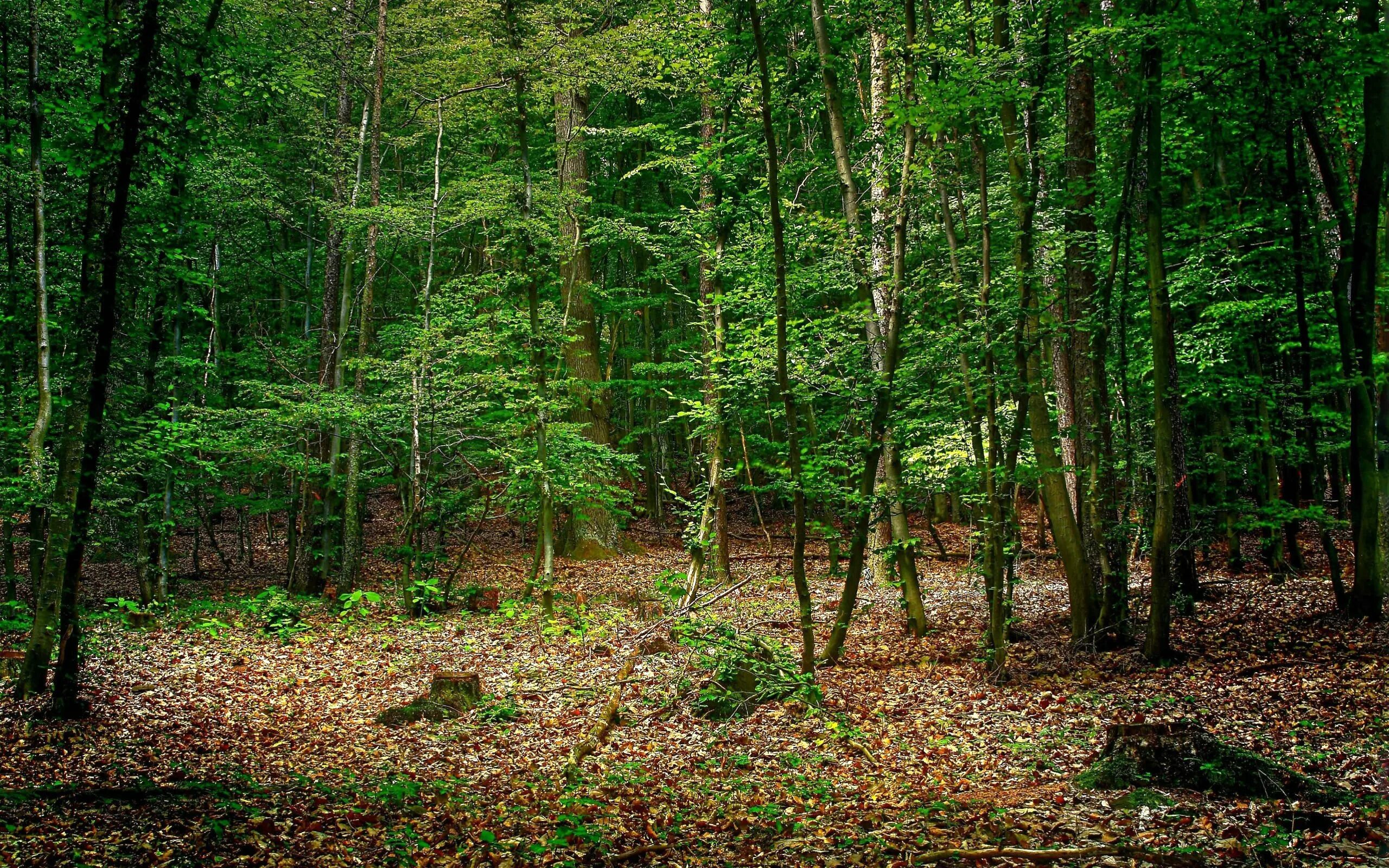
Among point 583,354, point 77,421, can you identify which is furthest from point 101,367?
point 583,354

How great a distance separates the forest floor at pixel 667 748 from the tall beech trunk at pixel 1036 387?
2.25 feet

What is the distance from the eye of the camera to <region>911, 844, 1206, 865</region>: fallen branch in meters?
3.76

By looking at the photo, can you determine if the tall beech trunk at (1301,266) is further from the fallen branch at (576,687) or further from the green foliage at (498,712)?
the green foliage at (498,712)

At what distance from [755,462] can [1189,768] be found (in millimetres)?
5338

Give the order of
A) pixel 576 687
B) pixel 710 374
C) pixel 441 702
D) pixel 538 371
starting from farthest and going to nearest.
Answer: pixel 710 374, pixel 538 371, pixel 576 687, pixel 441 702

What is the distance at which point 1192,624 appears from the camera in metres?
8.16

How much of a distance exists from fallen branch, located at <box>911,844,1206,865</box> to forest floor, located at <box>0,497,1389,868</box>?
0.22ft

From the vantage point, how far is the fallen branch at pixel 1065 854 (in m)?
3.76

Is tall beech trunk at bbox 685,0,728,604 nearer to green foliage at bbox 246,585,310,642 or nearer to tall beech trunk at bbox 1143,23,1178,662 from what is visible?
tall beech trunk at bbox 1143,23,1178,662

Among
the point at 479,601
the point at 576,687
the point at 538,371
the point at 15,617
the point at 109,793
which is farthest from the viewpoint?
the point at 479,601

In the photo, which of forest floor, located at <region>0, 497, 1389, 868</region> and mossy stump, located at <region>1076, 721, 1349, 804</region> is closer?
forest floor, located at <region>0, 497, 1389, 868</region>

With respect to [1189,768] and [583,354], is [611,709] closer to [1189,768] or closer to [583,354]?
[1189,768]

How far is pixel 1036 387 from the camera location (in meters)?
6.83

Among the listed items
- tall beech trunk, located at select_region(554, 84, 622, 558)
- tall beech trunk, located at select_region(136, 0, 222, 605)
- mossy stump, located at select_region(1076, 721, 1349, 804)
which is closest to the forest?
mossy stump, located at select_region(1076, 721, 1349, 804)
